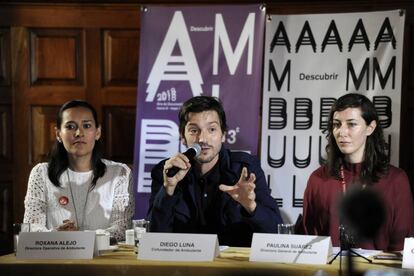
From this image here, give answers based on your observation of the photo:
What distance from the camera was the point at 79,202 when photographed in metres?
2.83

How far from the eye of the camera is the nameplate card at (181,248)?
2.04 metres

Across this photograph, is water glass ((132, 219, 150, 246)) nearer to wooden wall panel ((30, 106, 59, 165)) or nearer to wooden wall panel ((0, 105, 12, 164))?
wooden wall panel ((30, 106, 59, 165))

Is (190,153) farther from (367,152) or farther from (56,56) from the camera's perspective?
(56,56)

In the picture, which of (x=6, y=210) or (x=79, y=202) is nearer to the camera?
(x=79, y=202)

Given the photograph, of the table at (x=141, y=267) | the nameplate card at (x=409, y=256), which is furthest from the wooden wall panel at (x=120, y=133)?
the nameplate card at (x=409, y=256)

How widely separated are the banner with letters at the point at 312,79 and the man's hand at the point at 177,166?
1.20 metres

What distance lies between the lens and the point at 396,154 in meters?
3.38

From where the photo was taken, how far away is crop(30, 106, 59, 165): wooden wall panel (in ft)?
12.7

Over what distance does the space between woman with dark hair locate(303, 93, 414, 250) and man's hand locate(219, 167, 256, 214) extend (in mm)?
608

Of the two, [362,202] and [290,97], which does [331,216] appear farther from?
[362,202]

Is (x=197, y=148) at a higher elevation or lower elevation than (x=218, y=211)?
higher

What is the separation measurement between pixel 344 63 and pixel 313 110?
1.02 ft

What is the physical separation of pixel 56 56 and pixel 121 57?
1.32 ft

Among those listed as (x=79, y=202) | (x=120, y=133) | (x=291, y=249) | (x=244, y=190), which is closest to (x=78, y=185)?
(x=79, y=202)
